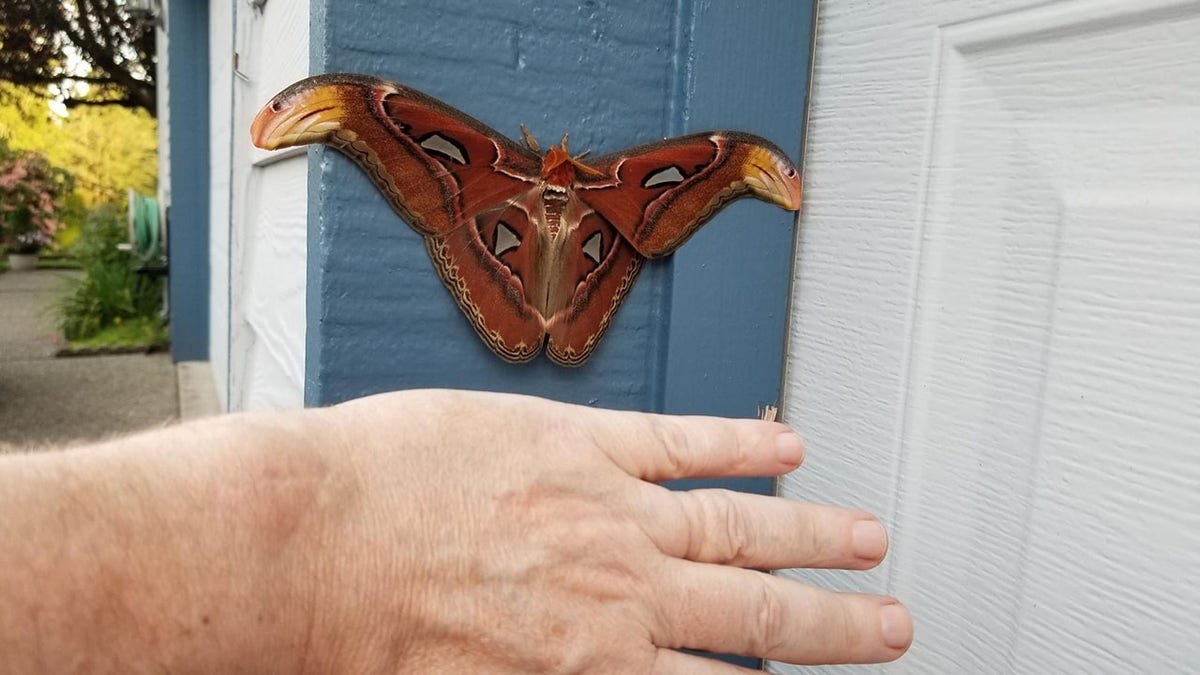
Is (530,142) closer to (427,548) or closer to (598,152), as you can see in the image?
(598,152)

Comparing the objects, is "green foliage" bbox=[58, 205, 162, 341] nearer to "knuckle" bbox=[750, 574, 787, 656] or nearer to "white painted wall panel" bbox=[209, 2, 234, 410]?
"white painted wall panel" bbox=[209, 2, 234, 410]

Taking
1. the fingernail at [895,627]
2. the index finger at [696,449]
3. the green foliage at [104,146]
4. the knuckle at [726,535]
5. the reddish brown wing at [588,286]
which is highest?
the green foliage at [104,146]

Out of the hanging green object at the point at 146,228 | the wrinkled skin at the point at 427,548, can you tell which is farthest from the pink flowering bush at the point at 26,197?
the wrinkled skin at the point at 427,548

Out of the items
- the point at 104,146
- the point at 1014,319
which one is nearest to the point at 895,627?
the point at 1014,319

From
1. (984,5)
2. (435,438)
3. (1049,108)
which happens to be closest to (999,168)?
(1049,108)

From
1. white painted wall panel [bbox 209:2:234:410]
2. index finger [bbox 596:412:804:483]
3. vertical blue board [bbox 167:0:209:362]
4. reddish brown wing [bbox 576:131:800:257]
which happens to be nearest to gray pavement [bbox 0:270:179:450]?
vertical blue board [bbox 167:0:209:362]

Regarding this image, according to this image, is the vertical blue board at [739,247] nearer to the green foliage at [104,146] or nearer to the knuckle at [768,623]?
the knuckle at [768,623]

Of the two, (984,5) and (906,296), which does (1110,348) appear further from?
(984,5)
